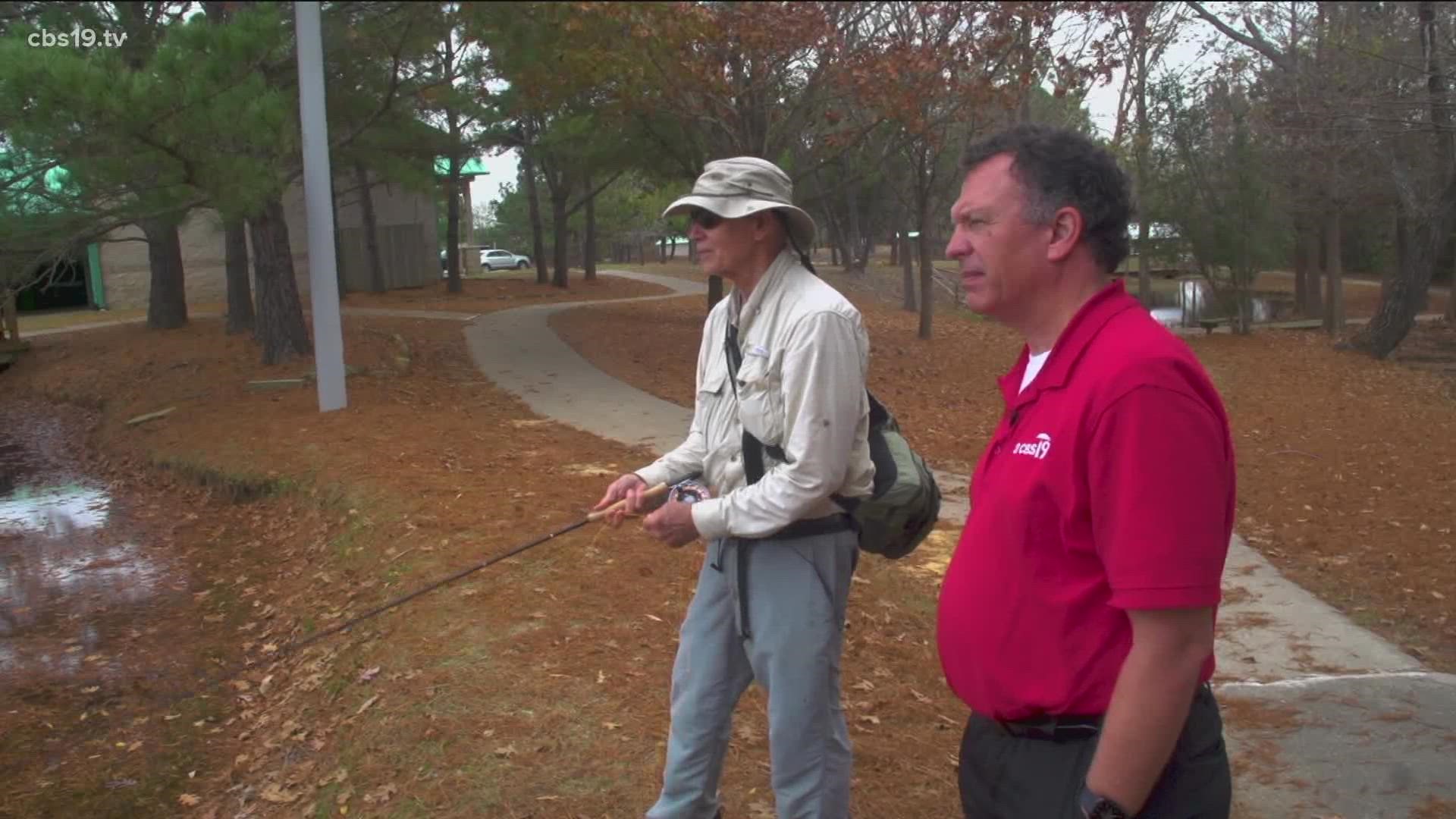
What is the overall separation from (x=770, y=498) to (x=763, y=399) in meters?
0.23

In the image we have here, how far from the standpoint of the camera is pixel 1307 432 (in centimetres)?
1067

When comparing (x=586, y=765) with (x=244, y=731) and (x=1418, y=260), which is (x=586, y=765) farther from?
(x=1418, y=260)

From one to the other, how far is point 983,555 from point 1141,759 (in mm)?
381

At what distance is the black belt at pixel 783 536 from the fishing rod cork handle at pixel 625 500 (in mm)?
235

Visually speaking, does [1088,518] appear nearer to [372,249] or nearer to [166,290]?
[372,249]

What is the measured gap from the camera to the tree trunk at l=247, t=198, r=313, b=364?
9070 millimetres

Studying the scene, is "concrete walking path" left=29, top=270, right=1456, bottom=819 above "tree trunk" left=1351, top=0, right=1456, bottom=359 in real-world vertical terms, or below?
below

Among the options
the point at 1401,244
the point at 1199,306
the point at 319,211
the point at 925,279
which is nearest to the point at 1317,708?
the point at 319,211

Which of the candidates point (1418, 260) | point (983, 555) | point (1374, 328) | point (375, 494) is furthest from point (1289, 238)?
point (983, 555)

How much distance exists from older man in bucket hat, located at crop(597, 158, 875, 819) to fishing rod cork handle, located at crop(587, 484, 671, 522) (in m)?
0.02

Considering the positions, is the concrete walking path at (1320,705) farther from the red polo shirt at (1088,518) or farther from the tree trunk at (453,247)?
the tree trunk at (453,247)

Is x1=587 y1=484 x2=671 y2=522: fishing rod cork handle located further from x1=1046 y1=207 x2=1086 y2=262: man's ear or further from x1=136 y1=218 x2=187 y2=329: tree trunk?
x1=136 y1=218 x2=187 y2=329: tree trunk

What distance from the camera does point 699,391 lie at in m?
3.04

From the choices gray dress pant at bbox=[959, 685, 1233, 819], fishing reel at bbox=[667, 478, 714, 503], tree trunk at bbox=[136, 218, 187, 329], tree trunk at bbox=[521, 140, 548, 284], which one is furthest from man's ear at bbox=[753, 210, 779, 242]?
tree trunk at bbox=[521, 140, 548, 284]
